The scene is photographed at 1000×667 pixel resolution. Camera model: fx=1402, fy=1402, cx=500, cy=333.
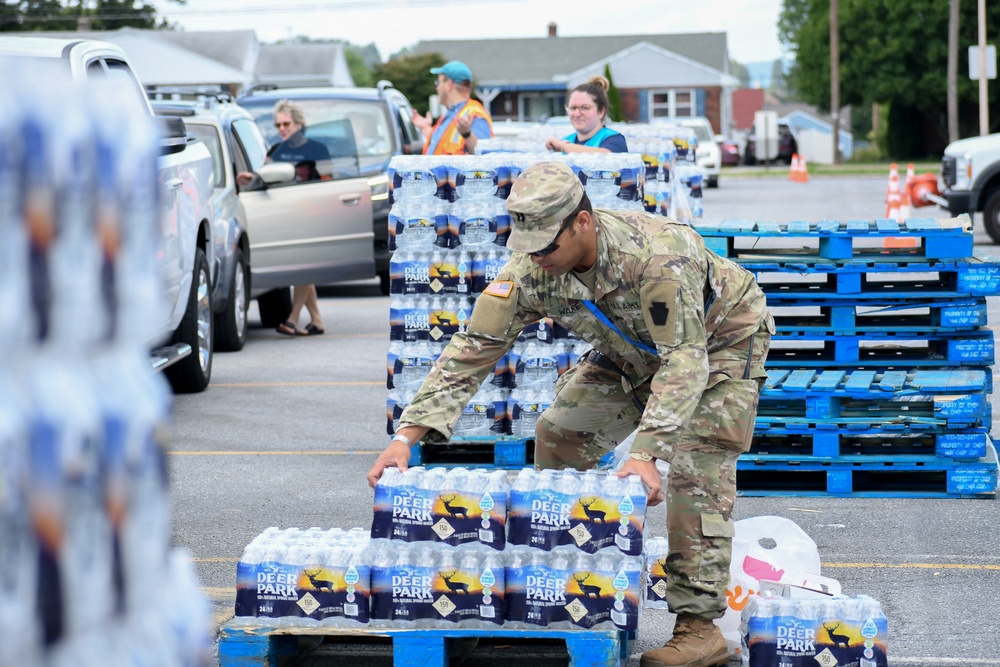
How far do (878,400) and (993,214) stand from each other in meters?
12.4

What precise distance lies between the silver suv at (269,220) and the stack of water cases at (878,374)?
556 cm

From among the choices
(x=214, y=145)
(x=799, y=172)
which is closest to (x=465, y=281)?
(x=214, y=145)

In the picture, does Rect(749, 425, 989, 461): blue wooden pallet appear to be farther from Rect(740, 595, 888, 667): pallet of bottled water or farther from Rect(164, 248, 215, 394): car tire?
Rect(164, 248, 215, 394): car tire

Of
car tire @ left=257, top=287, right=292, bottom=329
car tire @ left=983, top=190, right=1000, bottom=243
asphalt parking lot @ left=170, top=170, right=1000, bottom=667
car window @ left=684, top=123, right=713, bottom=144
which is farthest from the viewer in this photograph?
car window @ left=684, top=123, right=713, bottom=144

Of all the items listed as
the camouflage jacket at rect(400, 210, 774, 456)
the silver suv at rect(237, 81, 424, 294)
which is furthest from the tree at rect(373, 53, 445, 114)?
the camouflage jacket at rect(400, 210, 774, 456)

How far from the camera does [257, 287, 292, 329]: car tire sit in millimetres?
13898

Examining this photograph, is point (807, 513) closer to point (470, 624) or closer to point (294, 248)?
point (470, 624)

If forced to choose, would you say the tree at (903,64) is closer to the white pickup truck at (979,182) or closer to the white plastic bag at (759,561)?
the white pickup truck at (979,182)

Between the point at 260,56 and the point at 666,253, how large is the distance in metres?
80.1

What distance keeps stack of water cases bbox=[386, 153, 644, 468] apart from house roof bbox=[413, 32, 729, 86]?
219 feet

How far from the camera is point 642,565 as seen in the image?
4.74m

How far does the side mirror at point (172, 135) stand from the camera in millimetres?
7766

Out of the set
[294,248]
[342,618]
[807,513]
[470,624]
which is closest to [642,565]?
[470,624]

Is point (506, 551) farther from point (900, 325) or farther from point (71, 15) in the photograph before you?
point (71, 15)
